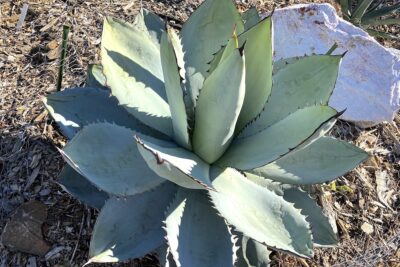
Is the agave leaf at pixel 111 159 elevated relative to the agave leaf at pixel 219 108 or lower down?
lower down

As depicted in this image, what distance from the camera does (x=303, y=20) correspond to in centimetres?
231

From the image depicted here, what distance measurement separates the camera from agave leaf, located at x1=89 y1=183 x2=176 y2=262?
142cm

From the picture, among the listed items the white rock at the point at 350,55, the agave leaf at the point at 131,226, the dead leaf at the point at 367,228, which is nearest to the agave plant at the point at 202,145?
the agave leaf at the point at 131,226

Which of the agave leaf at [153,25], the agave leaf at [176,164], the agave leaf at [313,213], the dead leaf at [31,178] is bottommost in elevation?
the dead leaf at [31,178]

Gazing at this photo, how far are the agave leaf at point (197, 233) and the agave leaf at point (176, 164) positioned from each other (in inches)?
4.1

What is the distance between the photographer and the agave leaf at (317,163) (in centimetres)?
150

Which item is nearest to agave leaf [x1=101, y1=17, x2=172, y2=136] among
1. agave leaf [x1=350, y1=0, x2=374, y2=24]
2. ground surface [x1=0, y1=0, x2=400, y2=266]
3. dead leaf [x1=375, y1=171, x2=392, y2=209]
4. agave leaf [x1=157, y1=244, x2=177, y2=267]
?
agave leaf [x1=157, y1=244, x2=177, y2=267]

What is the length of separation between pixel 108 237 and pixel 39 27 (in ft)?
3.71

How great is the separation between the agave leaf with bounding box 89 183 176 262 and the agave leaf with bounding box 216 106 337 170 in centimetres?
21

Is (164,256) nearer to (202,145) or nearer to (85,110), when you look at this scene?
(202,145)

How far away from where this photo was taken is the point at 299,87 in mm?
1458

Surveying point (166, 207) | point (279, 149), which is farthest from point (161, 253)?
point (279, 149)

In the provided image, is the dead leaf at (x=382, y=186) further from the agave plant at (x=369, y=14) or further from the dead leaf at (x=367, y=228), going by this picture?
the agave plant at (x=369, y=14)

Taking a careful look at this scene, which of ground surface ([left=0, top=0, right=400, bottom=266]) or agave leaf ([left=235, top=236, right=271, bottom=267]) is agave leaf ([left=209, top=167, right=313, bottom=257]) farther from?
ground surface ([left=0, top=0, right=400, bottom=266])
